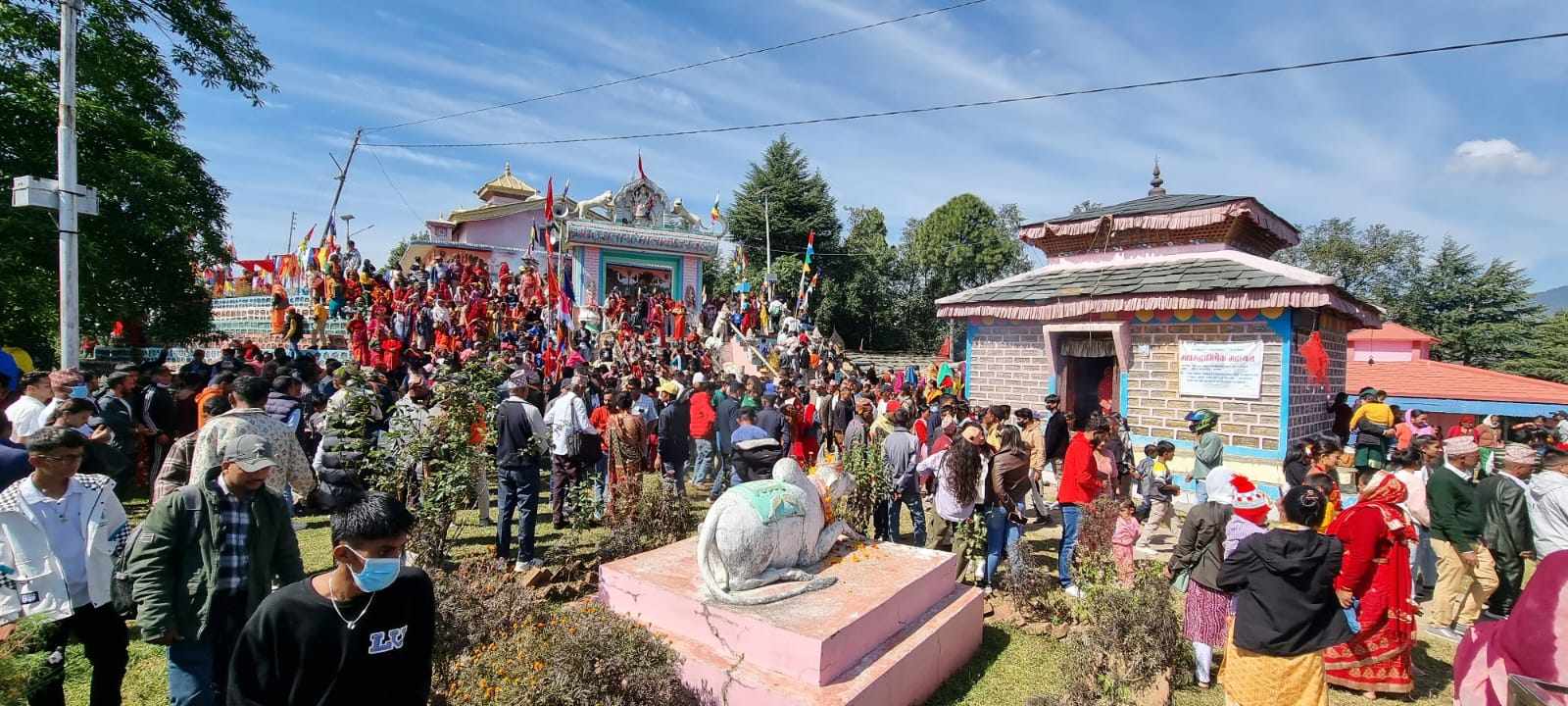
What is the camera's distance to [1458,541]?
225 inches

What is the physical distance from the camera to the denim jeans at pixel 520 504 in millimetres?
6562

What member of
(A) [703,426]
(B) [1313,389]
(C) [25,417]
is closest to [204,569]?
(C) [25,417]

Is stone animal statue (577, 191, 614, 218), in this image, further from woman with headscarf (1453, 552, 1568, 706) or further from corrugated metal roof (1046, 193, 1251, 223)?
woman with headscarf (1453, 552, 1568, 706)

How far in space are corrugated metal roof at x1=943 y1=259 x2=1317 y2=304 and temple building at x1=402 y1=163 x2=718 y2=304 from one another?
1593 cm

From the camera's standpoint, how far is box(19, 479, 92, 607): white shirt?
3199mm

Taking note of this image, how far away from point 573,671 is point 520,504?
3398 mm

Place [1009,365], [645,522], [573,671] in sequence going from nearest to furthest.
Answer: [573,671] → [645,522] → [1009,365]

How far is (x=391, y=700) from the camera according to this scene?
231 centimetres

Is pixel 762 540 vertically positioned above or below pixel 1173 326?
below

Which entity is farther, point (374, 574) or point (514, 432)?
point (514, 432)

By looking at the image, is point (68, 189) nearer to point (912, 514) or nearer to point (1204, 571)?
point (912, 514)

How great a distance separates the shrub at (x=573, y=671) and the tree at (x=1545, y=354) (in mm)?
34889

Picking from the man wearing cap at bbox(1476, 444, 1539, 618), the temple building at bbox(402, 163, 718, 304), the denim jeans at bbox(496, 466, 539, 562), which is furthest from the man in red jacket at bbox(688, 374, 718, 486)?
the temple building at bbox(402, 163, 718, 304)

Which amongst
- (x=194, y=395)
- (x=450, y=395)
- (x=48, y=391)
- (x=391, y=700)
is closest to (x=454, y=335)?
(x=194, y=395)
